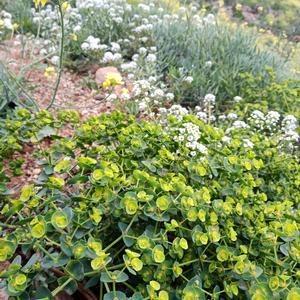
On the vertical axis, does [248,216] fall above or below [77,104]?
above

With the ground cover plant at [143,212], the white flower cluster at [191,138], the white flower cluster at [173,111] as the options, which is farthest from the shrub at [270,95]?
the white flower cluster at [191,138]

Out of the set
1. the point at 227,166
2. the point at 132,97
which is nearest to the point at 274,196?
the point at 227,166

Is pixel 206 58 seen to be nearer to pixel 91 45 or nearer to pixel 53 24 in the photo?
pixel 91 45

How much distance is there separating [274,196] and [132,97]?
5.38ft

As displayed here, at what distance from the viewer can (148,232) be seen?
143 centimetres

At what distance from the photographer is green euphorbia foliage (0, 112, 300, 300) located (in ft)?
4.25

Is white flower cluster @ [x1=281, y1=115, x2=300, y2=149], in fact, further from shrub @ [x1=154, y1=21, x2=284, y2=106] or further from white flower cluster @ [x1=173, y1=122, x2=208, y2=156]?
white flower cluster @ [x1=173, y1=122, x2=208, y2=156]

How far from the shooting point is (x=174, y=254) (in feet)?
4.63

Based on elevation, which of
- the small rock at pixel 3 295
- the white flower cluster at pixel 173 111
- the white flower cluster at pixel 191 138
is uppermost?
the white flower cluster at pixel 191 138

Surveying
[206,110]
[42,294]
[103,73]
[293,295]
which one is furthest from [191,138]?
[103,73]

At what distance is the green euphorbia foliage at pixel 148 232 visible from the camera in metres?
1.30

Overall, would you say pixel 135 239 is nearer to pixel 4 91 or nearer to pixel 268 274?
pixel 268 274

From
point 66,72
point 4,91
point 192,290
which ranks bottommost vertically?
point 66,72

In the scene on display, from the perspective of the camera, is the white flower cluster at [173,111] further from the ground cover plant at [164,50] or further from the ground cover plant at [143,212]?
the ground cover plant at [164,50]
